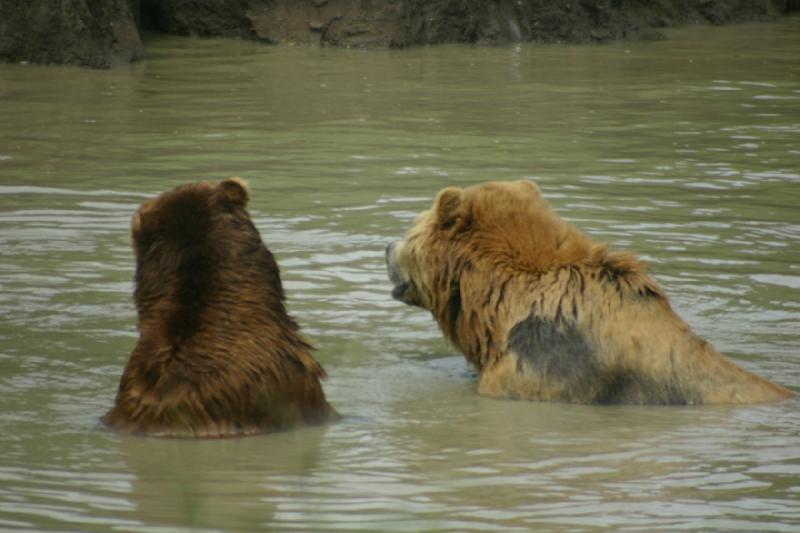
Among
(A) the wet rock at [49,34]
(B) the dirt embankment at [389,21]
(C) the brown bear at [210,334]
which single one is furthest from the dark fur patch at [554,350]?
(B) the dirt embankment at [389,21]

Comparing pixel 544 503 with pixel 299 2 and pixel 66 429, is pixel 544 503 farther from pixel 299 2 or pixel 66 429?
pixel 299 2

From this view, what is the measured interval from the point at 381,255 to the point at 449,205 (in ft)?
8.21

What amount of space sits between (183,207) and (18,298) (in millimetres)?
2712

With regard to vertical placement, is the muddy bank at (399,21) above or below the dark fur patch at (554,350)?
above

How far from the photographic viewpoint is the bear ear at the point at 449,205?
23.0ft

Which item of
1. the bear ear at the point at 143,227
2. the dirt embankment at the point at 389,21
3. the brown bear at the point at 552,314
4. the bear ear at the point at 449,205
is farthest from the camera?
the dirt embankment at the point at 389,21

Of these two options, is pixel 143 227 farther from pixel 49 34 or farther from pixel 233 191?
pixel 49 34

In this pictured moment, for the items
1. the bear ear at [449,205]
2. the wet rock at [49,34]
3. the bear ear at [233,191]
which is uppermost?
the wet rock at [49,34]

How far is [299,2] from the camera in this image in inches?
795

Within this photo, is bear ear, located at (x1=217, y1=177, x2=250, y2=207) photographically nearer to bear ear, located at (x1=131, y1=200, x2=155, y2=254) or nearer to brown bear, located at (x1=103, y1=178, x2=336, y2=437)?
brown bear, located at (x1=103, y1=178, x2=336, y2=437)

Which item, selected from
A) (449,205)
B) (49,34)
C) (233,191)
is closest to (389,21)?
(49,34)

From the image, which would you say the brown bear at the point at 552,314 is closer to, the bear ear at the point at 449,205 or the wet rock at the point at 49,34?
the bear ear at the point at 449,205

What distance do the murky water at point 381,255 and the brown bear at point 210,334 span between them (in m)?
0.13

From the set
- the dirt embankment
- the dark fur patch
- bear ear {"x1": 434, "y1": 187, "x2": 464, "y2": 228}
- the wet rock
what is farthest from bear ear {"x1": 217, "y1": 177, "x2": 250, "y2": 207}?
the dirt embankment
